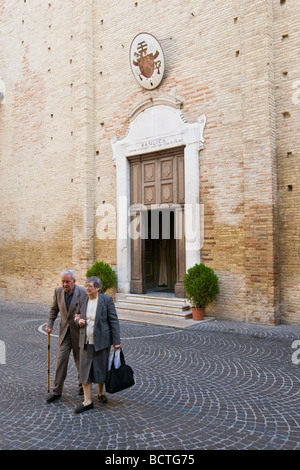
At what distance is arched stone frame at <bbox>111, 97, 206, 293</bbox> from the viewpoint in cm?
952

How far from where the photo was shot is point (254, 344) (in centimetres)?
680

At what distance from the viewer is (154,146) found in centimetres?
1045

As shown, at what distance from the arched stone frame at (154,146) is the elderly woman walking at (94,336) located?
5430 millimetres

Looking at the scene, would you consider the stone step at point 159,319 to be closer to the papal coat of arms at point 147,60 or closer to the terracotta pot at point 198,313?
the terracotta pot at point 198,313

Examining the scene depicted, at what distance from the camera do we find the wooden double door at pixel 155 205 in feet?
→ 33.1

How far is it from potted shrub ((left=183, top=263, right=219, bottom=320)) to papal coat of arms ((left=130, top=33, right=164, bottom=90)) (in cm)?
512

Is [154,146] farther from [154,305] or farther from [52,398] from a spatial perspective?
[52,398]

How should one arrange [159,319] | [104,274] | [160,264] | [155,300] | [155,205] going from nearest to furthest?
[159,319] < [155,300] < [155,205] < [104,274] < [160,264]

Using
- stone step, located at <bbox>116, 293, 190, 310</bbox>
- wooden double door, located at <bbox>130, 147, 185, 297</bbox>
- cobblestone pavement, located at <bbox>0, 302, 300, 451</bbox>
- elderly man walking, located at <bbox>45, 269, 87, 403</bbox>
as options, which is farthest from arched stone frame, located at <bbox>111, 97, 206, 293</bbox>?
elderly man walking, located at <bbox>45, 269, 87, 403</bbox>

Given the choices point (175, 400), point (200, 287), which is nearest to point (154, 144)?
point (200, 287)

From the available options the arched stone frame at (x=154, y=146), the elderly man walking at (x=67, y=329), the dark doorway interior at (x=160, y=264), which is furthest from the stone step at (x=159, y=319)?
the elderly man walking at (x=67, y=329)

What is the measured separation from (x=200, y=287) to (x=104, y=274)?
10.6 feet
